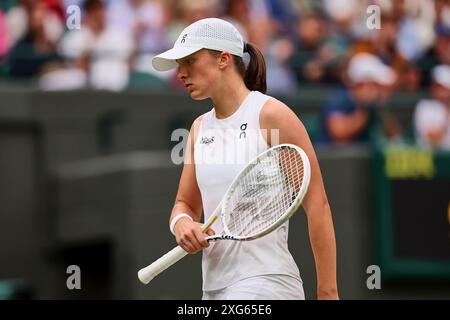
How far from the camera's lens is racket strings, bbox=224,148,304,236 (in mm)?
5109

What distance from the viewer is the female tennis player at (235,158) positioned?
5121 mm

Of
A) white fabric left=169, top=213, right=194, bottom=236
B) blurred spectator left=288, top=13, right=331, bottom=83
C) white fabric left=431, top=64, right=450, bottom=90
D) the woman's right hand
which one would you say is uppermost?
blurred spectator left=288, top=13, right=331, bottom=83

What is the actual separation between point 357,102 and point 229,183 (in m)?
6.33

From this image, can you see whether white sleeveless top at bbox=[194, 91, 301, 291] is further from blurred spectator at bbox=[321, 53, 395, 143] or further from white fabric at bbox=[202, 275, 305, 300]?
blurred spectator at bbox=[321, 53, 395, 143]

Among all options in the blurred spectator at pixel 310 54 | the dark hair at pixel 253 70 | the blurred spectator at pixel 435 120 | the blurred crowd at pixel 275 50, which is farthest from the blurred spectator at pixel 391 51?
the dark hair at pixel 253 70

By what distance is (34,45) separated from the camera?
11.5 meters

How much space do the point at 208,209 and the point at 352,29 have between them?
25.2 ft

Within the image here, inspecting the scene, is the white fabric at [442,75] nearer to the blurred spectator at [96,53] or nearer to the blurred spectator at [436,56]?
the blurred spectator at [436,56]

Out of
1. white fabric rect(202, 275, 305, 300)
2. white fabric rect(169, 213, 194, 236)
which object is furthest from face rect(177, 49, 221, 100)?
white fabric rect(202, 275, 305, 300)

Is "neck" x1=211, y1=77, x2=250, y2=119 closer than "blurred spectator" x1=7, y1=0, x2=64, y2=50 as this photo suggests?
Yes

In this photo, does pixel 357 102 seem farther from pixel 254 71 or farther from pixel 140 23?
pixel 254 71

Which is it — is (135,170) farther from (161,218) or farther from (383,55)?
(383,55)

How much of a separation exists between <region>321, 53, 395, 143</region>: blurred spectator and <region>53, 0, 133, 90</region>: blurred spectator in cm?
183

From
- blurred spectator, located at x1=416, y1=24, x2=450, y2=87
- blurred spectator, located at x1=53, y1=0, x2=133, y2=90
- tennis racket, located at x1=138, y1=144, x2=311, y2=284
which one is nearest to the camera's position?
tennis racket, located at x1=138, y1=144, x2=311, y2=284
